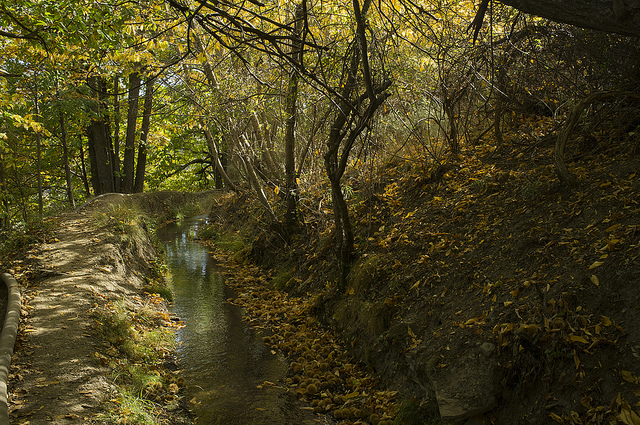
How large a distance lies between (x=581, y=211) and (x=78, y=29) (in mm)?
5901

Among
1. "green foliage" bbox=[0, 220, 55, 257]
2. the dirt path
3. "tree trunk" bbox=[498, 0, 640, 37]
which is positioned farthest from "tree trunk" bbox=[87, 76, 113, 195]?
"tree trunk" bbox=[498, 0, 640, 37]

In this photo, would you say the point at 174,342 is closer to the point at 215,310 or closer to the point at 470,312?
the point at 215,310

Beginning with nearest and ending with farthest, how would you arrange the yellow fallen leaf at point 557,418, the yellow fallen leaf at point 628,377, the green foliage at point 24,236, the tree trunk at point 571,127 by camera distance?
the yellow fallen leaf at point 628,377 < the yellow fallen leaf at point 557,418 < the tree trunk at point 571,127 < the green foliage at point 24,236

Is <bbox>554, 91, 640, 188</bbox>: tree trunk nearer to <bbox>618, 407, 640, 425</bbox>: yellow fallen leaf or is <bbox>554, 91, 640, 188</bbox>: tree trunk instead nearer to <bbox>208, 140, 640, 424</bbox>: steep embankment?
<bbox>208, 140, 640, 424</bbox>: steep embankment

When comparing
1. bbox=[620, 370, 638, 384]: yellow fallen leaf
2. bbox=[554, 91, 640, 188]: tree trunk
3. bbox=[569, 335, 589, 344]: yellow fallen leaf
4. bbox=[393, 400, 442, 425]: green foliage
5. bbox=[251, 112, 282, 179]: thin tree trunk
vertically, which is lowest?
bbox=[393, 400, 442, 425]: green foliage

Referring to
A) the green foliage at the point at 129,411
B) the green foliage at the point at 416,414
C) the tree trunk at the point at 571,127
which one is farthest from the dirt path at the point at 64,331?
the tree trunk at the point at 571,127

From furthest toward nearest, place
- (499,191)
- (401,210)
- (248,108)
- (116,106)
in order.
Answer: (116,106), (248,108), (401,210), (499,191)

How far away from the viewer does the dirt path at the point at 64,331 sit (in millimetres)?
3762

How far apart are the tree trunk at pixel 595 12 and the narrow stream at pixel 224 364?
403 centimetres

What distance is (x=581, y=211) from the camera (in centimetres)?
416

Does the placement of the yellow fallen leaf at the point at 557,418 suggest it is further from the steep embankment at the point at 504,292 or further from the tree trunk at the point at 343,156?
the tree trunk at the point at 343,156

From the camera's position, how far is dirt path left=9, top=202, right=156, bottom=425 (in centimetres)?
376

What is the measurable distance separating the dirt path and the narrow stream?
101 cm

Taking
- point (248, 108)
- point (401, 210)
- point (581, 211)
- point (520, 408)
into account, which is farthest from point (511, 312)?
point (248, 108)
